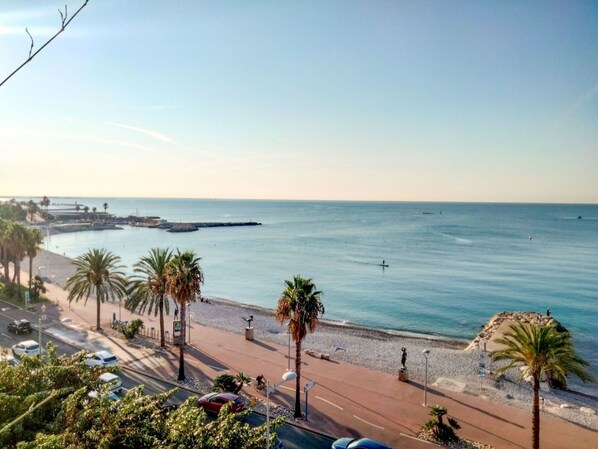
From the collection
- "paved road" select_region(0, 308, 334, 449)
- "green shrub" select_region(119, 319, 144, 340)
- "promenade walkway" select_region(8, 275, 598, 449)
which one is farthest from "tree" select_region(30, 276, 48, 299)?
"green shrub" select_region(119, 319, 144, 340)

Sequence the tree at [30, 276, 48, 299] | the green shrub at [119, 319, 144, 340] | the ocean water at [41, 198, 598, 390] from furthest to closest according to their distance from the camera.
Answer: the ocean water at [41, 198, 598, 390] → the tree at [30, 276, 48, 299] → the green shrub at [119, 319, 144, 340]

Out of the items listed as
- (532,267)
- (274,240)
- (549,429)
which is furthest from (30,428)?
(274,240)

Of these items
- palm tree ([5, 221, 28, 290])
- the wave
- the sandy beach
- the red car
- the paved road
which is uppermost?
palm tree ([5, 221, 28, 290])

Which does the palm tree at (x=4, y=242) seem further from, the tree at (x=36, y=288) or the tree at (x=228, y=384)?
the tree at (x=228, y=384)

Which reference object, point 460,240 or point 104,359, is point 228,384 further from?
point 460,240

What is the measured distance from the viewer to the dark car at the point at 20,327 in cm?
3510

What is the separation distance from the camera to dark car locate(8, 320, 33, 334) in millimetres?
35103

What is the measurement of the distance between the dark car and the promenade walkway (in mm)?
4635

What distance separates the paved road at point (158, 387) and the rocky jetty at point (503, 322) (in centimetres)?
2581

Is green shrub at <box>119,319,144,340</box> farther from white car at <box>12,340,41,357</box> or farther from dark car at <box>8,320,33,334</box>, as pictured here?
dark car at <box>8,320,33,334</box>

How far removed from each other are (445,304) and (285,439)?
43.8 metres

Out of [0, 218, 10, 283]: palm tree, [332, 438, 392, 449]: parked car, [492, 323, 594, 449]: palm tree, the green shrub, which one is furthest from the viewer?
[0, 218, 10, 283]: palm tree

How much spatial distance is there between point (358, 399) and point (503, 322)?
2648cm

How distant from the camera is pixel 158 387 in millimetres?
25719
